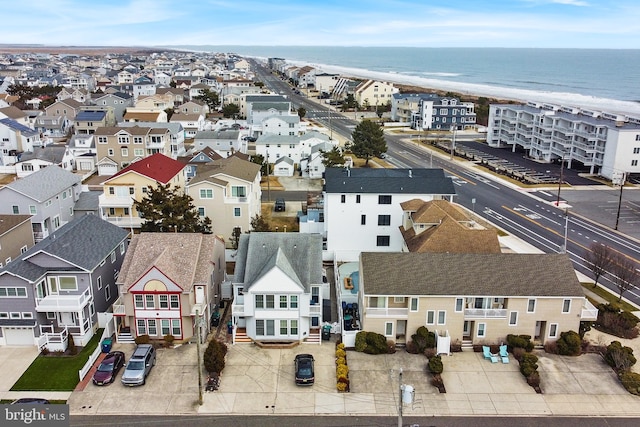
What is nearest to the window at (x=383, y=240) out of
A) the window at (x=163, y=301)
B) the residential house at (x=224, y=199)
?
the residential house at (x=224, y=199)

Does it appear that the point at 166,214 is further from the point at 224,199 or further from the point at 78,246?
the point at 78,246

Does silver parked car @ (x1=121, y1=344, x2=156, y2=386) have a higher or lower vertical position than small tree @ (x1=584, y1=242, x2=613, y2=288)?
lower

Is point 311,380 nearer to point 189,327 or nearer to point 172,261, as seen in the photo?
point 189,327

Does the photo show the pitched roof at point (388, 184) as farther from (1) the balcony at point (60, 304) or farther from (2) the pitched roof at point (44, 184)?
(2) the pitched roof at point (44, 184)

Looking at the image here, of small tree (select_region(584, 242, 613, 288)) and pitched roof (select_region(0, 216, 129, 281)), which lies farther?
small tree (select_region(584, 242, 613, 288))

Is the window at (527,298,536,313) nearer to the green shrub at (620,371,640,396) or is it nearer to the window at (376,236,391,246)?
the green shrub at (620,371,640,396)

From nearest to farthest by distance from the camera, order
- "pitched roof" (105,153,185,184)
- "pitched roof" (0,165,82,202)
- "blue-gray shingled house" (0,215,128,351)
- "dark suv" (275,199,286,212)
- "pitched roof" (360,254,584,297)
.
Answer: "blue-gray shingled house" (0,215,128,351)
"pitched roof" (360,254,584,297)
"pitched roof" (0,165,82,202)
"pitched roof" (105,153,185,184)
"dark suv" (275,199,286,212)

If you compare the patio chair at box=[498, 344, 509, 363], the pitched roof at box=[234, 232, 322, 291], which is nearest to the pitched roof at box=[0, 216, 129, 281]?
the pitched roof at box=[234, 232, 322, 291]
